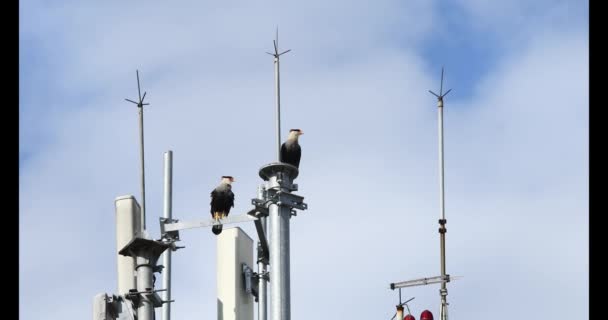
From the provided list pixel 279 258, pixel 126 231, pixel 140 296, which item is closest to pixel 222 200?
pixel 126 231

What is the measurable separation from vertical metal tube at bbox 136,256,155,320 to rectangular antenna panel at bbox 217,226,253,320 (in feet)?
6.30

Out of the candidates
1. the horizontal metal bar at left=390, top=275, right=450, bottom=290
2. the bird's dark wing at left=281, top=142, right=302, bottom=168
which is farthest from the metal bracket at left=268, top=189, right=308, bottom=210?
the bird's dark wing at left=281, top=142, right=302, bottom=168

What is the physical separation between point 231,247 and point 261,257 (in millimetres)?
779

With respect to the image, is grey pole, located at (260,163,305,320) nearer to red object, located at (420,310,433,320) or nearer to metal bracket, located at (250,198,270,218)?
metal bracket, located at (250,198,270,218)

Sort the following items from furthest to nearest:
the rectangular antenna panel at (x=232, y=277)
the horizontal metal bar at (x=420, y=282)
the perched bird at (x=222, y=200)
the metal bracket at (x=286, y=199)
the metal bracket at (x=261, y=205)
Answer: the perched bird at (x=222, y=200) < the horizontal metal bar at (x=420, y=282) < the rectangular antenna panel at (x=232, y=277) < the metal bracket at (x=261, y=205) < the metal bracket at (x=286, y=199)

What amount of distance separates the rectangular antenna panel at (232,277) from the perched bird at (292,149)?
323cm

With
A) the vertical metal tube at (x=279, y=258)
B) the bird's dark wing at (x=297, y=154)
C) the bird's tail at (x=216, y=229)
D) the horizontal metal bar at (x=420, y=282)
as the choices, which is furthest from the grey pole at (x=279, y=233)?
the bird's dark wing at (x=297, y=154)

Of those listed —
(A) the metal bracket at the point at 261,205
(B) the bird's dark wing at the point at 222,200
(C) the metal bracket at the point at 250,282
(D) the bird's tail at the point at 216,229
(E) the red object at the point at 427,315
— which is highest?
(B) the bird's dark wing at the point at 222,200

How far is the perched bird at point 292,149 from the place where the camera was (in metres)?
36.5

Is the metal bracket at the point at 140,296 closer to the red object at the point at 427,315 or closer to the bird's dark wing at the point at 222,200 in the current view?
the bird's dark wing at the point at 222,200

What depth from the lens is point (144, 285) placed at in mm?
32062

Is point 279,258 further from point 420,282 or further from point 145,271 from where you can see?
point 420,282

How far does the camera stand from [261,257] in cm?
3341
